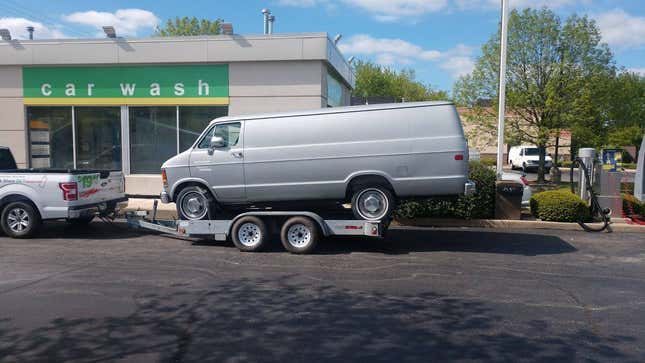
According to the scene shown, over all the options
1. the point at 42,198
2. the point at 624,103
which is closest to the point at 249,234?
the point at 42,198

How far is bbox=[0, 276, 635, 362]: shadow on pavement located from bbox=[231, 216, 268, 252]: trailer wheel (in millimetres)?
2763

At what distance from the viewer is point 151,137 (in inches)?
642

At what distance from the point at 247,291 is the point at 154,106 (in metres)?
11.1

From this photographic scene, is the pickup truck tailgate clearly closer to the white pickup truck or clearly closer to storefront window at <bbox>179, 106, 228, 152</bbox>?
the white pickup truck

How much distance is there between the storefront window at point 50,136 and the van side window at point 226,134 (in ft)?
30.7

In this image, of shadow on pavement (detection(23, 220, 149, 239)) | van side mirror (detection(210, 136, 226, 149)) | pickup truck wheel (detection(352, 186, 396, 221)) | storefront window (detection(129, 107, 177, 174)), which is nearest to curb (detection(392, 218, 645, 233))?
pickup truck wheel (detection(352, 186, 396, 221))

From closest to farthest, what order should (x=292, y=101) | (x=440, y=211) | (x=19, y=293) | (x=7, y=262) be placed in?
1. (x=19, y=293)
2. (x=7, y=262)
3. (x=440, y=211)
4. (x=292, y=101)

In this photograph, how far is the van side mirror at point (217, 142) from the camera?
898 centimetres

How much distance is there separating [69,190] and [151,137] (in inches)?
260

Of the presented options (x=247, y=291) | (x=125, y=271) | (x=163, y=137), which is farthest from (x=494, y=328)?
(x=163, y=137)

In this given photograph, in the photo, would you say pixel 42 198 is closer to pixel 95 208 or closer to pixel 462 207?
pixel 95 208

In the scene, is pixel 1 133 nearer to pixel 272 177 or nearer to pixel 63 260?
pixel 63 260

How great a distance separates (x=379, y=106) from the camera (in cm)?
858

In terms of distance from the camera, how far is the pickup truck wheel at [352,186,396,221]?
28.7 feet
